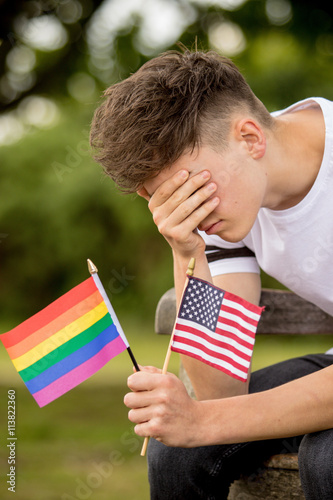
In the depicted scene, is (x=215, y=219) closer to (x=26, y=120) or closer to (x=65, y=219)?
(x=26, y=120)

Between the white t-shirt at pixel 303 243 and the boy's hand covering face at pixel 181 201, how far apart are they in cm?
31

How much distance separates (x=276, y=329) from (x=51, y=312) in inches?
36.4

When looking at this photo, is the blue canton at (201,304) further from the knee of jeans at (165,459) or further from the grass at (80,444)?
the grass at (80,444)

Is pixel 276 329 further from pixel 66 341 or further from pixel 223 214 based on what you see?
pixel 66 341

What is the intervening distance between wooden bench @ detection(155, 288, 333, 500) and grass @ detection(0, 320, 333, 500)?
1478 millimetres

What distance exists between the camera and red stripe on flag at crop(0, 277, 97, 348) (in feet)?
4.81

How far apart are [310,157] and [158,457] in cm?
93

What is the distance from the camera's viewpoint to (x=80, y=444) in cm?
427

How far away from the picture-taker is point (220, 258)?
6.48 ft

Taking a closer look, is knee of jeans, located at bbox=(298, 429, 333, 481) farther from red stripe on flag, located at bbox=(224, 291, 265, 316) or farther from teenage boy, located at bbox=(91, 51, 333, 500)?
red stripe on flag, located at bbox=(224, 291, 265, 316)

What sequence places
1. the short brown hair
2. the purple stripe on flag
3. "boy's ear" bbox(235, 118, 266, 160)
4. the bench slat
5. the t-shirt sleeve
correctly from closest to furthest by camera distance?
1. the purple stripe on flag
2. the short brown hair
3. "boy's ear" bbox(235, 118, 266, 160)
4. the t-shirt sleeve
5. the bench slat

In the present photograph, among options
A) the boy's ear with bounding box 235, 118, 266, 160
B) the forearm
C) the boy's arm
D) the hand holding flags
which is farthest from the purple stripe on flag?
the boy's ear with bounding box 235, 118, 266, 160

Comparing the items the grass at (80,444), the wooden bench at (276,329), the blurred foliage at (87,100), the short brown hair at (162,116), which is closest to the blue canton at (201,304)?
the short brown hair at (162,116)

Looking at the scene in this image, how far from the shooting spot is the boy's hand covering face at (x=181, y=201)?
158 cm
